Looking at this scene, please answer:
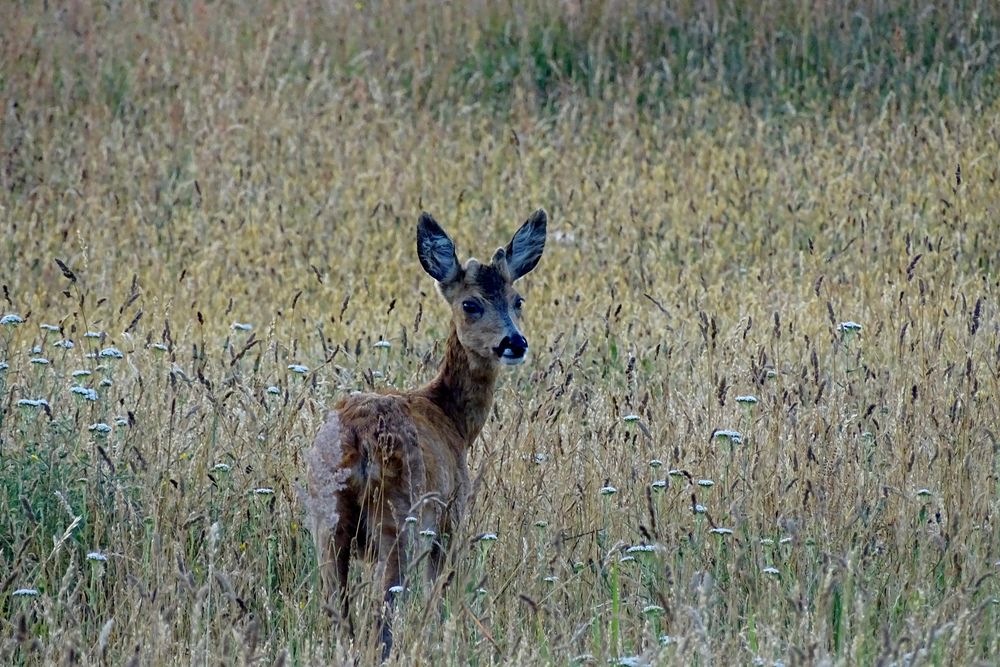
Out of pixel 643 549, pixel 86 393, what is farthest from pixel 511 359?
pixel 86 393

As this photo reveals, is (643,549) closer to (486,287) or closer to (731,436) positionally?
(731,436)

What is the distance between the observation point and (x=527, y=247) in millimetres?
7008

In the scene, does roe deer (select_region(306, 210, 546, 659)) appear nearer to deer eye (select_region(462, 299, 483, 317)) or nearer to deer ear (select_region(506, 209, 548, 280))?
deer eye (select_region(462, 299, 483, 317))

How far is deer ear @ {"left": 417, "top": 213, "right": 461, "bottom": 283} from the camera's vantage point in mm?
6660

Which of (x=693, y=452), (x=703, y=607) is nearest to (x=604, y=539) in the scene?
(x=693, y=452)

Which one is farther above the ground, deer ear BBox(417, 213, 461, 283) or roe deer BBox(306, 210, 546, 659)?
deer ear BBox(417, 213, 461, 283)

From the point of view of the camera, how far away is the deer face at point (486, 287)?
641 centimetres

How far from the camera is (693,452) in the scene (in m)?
6.73

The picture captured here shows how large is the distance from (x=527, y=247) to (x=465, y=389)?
872 millimetres

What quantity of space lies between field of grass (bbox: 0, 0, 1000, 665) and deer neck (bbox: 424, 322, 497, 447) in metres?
0.19

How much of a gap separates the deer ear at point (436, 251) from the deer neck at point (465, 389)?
40 centimetres

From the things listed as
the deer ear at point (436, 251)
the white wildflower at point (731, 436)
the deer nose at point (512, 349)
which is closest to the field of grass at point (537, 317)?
the white wildflower at point (731, 436)

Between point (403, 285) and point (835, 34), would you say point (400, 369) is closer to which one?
point (403, 285)

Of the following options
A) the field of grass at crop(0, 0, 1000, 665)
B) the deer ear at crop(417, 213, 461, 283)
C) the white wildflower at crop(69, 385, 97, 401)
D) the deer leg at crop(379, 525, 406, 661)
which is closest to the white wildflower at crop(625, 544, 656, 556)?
the field of grass at crop(0, 0, 1000, 665)
